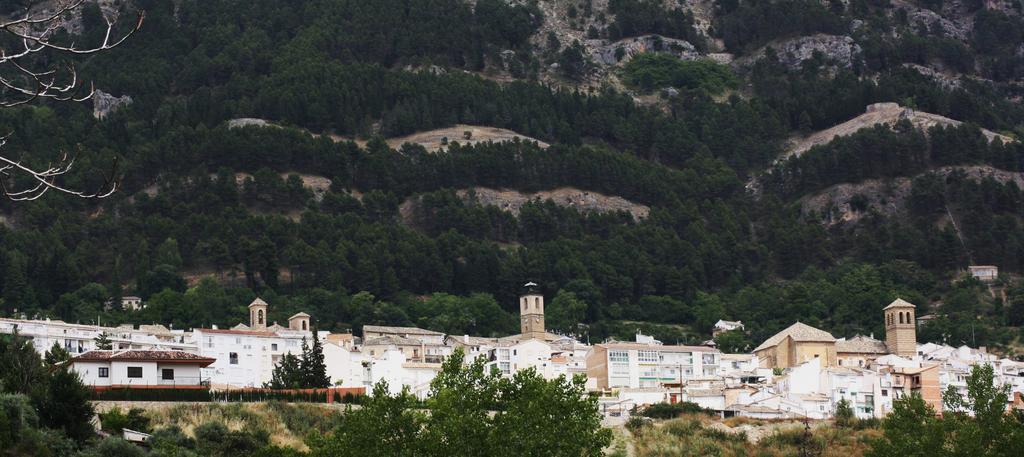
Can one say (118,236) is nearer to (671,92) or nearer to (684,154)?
(684,154)

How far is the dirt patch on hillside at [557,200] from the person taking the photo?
14850 centimetres

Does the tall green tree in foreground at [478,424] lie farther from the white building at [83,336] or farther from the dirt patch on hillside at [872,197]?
the dirt patch on hillside at [872,197]

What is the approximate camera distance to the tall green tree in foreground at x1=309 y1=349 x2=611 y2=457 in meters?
39.7

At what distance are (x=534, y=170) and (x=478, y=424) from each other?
372ft

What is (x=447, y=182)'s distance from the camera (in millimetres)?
150125

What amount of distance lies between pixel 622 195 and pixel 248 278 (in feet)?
132

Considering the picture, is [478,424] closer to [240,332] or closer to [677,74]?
[240,332]

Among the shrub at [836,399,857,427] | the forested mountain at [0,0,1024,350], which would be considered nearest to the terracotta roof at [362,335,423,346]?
the forested mountain at [0,0,1024,350]

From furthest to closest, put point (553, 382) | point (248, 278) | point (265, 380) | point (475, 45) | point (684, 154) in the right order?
point (475, 45), point (684, 154), point (248, 278), point (265, 380), point (553, 382)

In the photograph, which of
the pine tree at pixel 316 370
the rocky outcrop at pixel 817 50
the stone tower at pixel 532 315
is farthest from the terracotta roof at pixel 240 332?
the rocky outcrop at pixel 817 50

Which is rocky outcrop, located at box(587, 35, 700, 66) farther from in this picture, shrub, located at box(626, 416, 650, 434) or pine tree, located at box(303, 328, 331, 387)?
shrub, located at box(626, 416, 650, 434)

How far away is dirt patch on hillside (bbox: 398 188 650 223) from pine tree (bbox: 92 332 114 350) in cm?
5900

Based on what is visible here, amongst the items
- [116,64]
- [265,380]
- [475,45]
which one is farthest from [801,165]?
[265,380]

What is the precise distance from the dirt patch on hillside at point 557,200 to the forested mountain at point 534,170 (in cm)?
100
